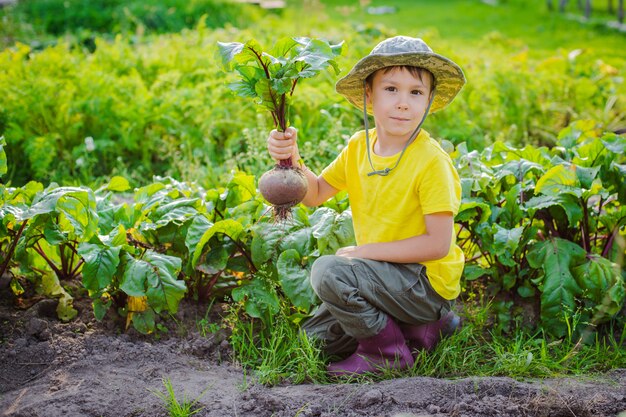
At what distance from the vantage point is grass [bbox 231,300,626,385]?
9.34ft

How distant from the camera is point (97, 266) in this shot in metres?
2.81

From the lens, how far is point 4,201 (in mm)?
2924

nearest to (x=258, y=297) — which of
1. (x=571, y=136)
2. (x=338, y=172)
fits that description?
(x=338, y=172)

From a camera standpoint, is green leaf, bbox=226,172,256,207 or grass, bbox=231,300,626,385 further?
green leaf, bbox=226,172,256,207

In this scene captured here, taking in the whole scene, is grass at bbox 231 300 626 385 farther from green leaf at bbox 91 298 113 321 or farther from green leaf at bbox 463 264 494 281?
green leaf at bbox 91 298 113 321

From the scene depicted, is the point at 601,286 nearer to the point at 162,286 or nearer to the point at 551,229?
the point at 551,229

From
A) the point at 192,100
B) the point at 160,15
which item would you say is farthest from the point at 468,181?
the point at 160,15

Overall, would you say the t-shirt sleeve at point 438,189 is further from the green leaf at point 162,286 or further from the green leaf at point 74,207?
the green leaf at point 74,207

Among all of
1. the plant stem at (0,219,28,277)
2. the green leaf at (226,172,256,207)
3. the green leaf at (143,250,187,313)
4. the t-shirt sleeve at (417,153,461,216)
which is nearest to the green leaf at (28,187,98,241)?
the plant stem at (0,219,28,277)

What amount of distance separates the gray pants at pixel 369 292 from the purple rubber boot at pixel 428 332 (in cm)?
12

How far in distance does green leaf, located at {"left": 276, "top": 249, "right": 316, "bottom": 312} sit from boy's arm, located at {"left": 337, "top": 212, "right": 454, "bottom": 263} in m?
0.36

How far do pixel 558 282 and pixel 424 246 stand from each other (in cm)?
78

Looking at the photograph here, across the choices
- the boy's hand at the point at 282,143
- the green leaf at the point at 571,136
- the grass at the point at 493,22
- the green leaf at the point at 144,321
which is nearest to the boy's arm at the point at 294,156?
the boy's hand at the point at 282,143

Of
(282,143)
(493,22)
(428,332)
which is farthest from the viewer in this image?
(493,22)
